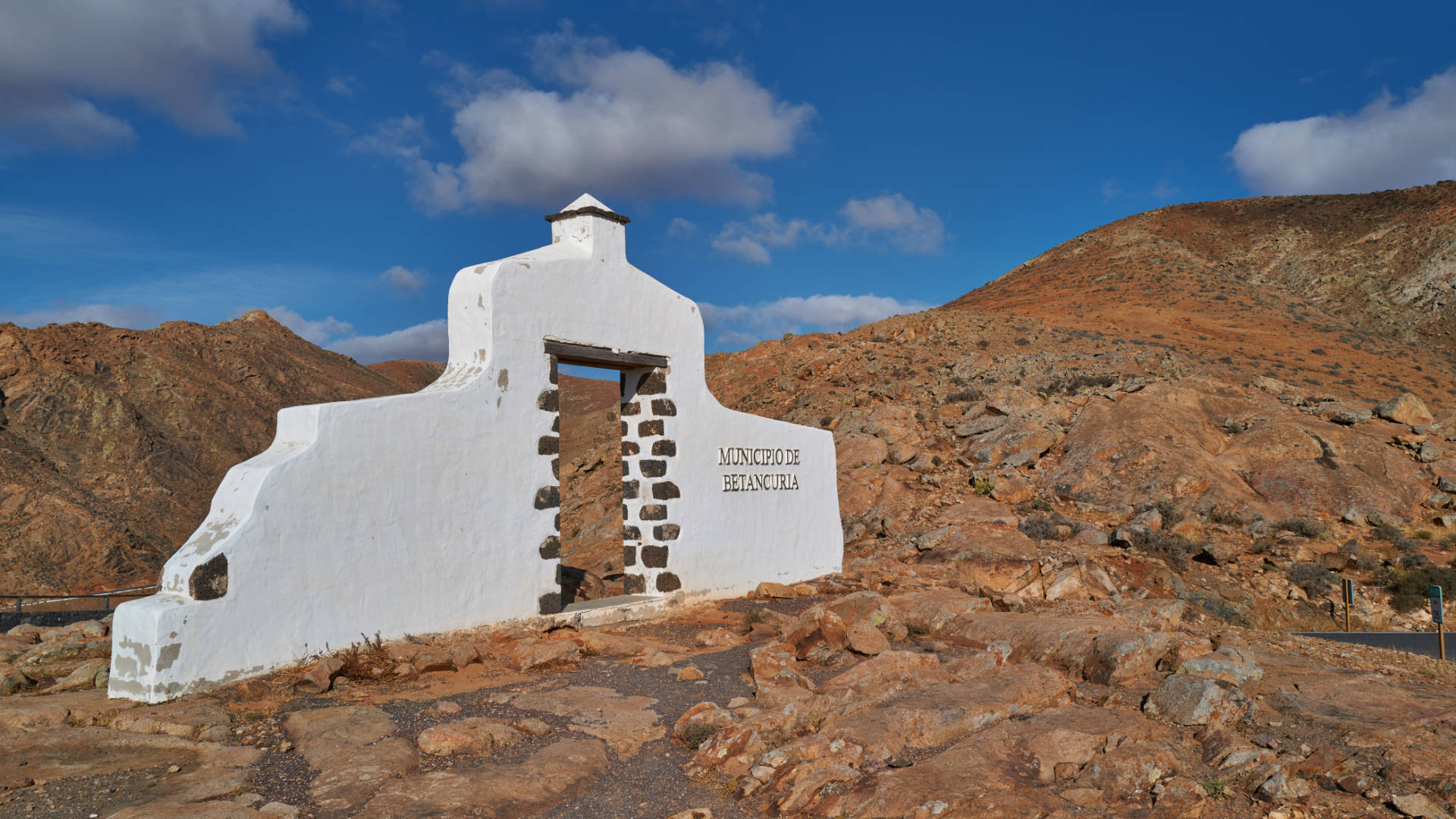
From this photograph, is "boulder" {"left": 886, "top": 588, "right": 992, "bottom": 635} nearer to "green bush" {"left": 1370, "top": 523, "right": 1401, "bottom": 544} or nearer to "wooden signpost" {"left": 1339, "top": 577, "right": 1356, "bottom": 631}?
"wooden signpost" {"left": 1339, "top": 577, "right": 1356, "bottom": 631}

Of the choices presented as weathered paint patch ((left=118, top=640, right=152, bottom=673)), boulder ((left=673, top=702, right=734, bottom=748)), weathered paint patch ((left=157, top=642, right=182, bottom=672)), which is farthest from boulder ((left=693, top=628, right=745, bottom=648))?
weathered paint patch ((left=118, top=640, right=152, bottom=673))

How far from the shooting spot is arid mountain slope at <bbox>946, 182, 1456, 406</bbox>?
1270 inches

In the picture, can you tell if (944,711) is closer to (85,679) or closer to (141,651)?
(141,651)

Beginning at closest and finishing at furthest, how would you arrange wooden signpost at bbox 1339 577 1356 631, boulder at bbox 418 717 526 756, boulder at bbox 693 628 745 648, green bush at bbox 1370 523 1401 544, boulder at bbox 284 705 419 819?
boulder at bbox 284 705 419 819 → boulder at bbox 418 717 526 756 → boulder at bbox 693 628 745 648 → wooden signpost at bbox 1339 577 1356 631 → green bush at bbox 1370 523 1401 544

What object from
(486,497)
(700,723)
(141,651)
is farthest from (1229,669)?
(141,651)

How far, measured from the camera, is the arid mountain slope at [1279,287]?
1270 inches

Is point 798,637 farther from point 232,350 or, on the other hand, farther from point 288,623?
point 232,350

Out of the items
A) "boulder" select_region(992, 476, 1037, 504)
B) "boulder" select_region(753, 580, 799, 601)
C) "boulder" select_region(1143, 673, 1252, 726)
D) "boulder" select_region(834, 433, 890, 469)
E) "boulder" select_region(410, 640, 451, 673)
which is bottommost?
"boulder" select_region(1143, 673, 1252, 726)

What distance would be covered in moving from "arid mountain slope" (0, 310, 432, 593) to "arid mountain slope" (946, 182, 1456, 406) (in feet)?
102

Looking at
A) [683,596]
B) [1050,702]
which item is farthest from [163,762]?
[683,596]

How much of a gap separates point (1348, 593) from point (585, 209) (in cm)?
1225

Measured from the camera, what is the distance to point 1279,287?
47469 millimetres

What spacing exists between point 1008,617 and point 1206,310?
34.8 meters

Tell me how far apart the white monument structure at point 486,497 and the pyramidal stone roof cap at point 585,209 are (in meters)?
0.03
